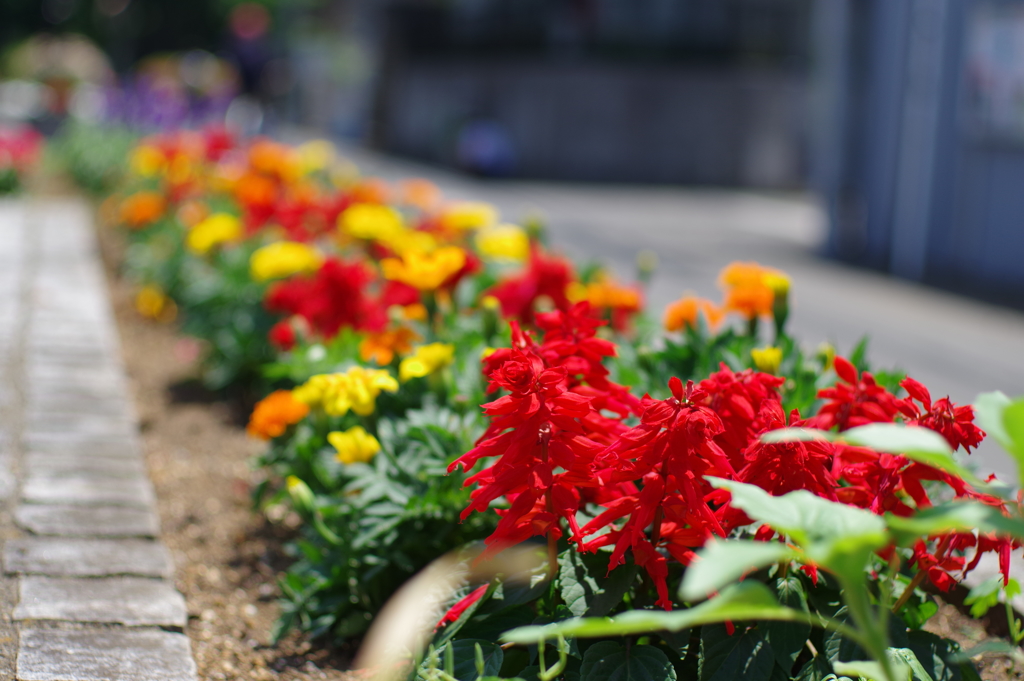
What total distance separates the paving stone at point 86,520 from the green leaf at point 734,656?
1.36 m

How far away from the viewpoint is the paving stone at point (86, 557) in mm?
2080

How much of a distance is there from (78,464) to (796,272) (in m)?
6.63

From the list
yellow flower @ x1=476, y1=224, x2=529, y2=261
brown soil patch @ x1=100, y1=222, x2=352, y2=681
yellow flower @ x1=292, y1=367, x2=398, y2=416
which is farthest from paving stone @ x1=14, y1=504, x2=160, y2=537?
yellow flower @ x1=476, y1=224, x2=529, y2=261

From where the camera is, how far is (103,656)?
175cm

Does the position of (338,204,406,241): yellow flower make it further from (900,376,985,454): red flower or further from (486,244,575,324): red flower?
(900,376,985,454): red flower

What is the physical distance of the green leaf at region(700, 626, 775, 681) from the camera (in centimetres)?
146

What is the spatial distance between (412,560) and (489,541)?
52 cm

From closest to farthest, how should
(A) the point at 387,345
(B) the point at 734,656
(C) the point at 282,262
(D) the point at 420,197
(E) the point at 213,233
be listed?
(B) the point at 734,656, (A) the point at 387,345, (C) the point at 282,262, (E) the point at 213,233, (D) the point at 420,197

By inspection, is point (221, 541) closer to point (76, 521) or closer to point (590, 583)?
point (76, 521)

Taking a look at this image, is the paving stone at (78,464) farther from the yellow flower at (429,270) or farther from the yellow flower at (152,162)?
the yellow flower at (152,162)

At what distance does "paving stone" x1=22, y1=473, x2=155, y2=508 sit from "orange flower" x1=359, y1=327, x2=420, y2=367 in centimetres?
64

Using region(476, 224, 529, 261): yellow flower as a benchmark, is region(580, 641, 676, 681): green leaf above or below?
below

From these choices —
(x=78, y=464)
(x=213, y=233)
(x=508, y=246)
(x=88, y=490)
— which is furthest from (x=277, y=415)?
(x=213, y=233)

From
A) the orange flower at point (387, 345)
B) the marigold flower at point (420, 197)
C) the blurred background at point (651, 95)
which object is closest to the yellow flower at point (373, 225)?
the orange flower at point (387, 345)
